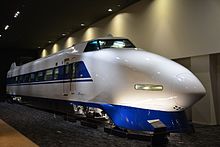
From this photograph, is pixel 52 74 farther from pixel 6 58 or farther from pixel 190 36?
pixel 6 58

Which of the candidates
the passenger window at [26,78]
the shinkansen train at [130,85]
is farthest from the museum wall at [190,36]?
the passenger window at [26,78]

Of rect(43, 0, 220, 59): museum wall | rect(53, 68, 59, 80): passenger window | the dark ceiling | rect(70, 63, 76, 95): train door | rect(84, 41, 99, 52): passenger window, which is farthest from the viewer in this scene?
the dark ceiling

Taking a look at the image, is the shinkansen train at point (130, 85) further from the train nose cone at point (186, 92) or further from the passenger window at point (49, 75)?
the passenger window at point (49, 75)

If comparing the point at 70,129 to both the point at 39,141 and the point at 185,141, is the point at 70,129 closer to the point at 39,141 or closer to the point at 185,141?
the point at 39,141

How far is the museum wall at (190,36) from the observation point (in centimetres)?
800

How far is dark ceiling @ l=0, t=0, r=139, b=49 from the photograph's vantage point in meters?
11.7

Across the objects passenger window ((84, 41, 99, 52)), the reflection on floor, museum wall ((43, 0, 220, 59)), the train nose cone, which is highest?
museum wall ((43, 0, 220, 59))

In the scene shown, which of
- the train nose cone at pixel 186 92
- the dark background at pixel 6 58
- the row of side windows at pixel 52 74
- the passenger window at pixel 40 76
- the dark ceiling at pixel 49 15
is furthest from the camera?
the dark background at pixel 6 58

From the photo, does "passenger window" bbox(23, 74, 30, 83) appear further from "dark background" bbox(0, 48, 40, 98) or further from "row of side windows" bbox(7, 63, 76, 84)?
"dark background" bbox(0, 48, 40, 98)

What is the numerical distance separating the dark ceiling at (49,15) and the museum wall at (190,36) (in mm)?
1508

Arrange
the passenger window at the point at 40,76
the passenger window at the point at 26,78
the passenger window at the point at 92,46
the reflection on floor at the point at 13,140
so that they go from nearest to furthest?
the reflection on floor at the point at 13,140 < the passenger window at the point at 92,46 < the passenger window at the point at 40,76 < the passenger window at the point at 26,78

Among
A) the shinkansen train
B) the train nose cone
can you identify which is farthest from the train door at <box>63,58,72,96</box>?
the train nose cone

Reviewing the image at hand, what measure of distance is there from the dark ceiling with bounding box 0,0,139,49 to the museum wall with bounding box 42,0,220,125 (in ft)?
4.95

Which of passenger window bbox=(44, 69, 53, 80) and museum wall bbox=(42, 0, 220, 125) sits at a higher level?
museum wall bbox=(42, 0, 220, 125)
